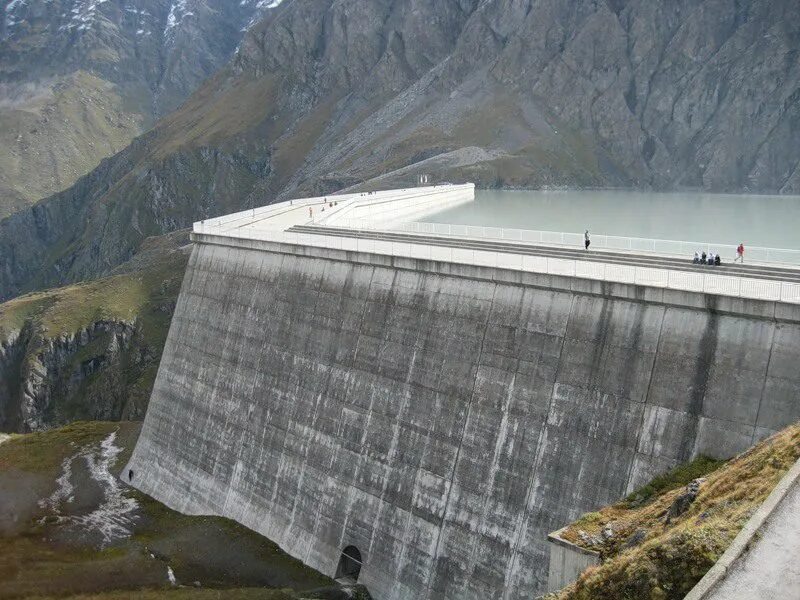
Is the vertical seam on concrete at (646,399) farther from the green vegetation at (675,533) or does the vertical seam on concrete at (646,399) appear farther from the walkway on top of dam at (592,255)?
the walkway on top of dam at (592,255)

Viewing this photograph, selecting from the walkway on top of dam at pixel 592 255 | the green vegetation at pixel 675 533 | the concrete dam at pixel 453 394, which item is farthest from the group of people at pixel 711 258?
the green vegetation at pixel 675 533

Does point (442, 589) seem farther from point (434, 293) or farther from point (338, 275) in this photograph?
point (338, 275)

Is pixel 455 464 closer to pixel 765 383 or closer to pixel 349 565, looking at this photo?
pixel 349 565

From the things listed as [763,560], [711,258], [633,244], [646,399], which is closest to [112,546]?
[646,399]

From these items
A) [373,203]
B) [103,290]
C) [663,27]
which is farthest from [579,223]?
[663,27]

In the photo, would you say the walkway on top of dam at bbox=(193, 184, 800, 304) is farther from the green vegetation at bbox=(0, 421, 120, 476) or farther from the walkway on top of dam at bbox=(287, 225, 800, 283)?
the green vegetation at bbox=(0, 421, 120, 476)
